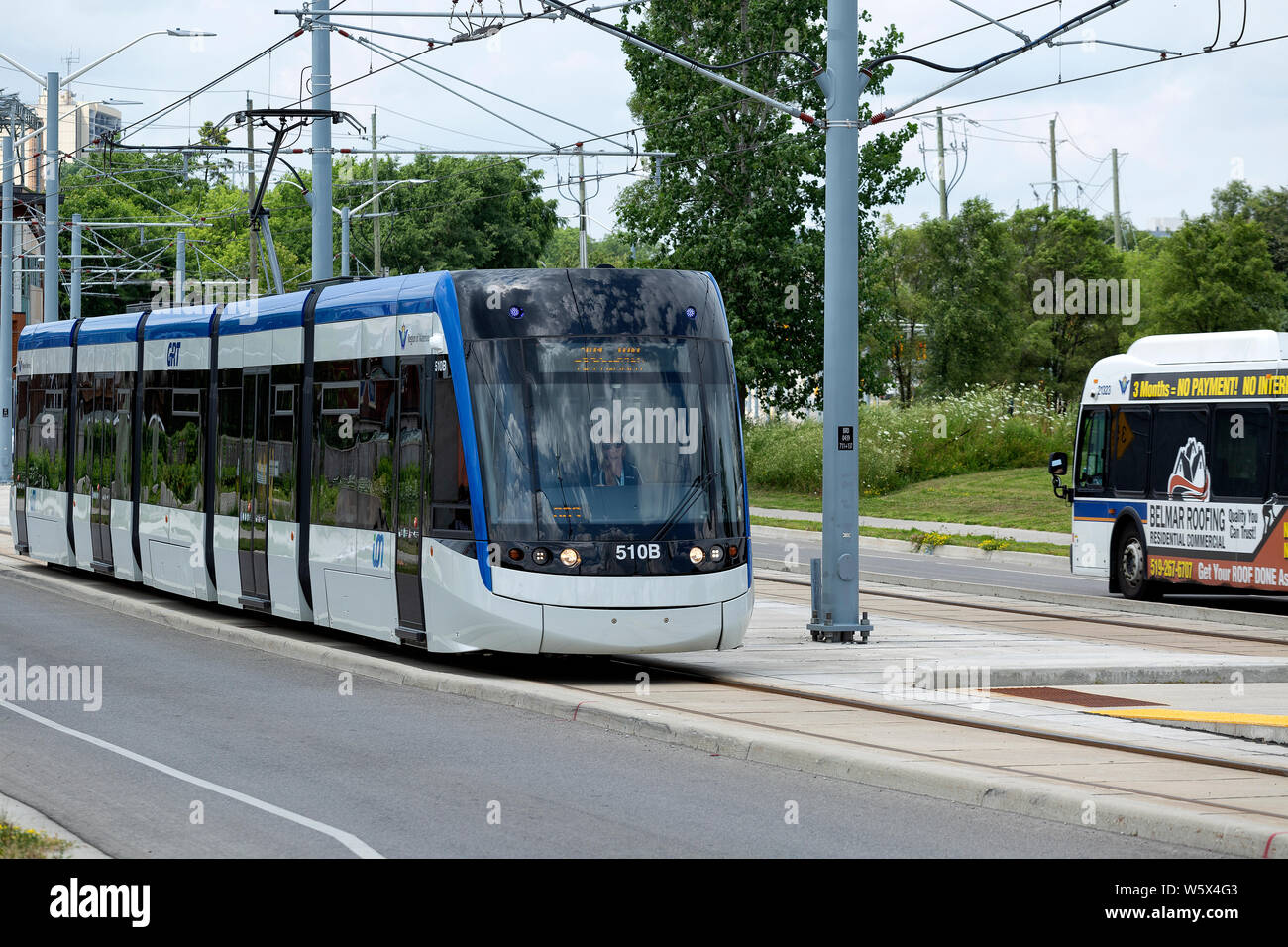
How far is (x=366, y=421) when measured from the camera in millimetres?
16047

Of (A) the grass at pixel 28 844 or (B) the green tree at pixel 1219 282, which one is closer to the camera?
(A) the grass at pixel 28 844

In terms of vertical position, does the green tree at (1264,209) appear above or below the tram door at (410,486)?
above

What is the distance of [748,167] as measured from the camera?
156 ft

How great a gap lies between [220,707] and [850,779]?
16.8 feet

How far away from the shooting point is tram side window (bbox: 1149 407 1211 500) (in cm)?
2353

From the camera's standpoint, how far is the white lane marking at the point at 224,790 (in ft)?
27.5

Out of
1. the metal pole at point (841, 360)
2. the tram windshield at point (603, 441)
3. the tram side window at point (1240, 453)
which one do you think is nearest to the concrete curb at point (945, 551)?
the tram side window at point (1240, 453)

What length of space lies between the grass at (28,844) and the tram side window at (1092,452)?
63.6ft

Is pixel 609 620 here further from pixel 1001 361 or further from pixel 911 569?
pixel 1001 361

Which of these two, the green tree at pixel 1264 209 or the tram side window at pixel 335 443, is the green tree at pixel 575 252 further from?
the tram side window at pixel 335 443

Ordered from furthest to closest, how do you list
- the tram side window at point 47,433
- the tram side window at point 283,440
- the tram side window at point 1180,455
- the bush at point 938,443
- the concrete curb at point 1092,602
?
the bush at point 938,443 < the tram side window at point 47,433 < the tram side window at point 1180,455 < the concrete curb at point 1092,602 < the tram side window at point 283,440

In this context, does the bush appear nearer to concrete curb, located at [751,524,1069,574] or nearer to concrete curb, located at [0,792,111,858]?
concrete curb, located at [751,524,1069,574]

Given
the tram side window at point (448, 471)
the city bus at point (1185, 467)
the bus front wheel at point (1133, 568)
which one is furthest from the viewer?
the bus front wheel at point (1133, 568)

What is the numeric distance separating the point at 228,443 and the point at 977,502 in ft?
77.5
